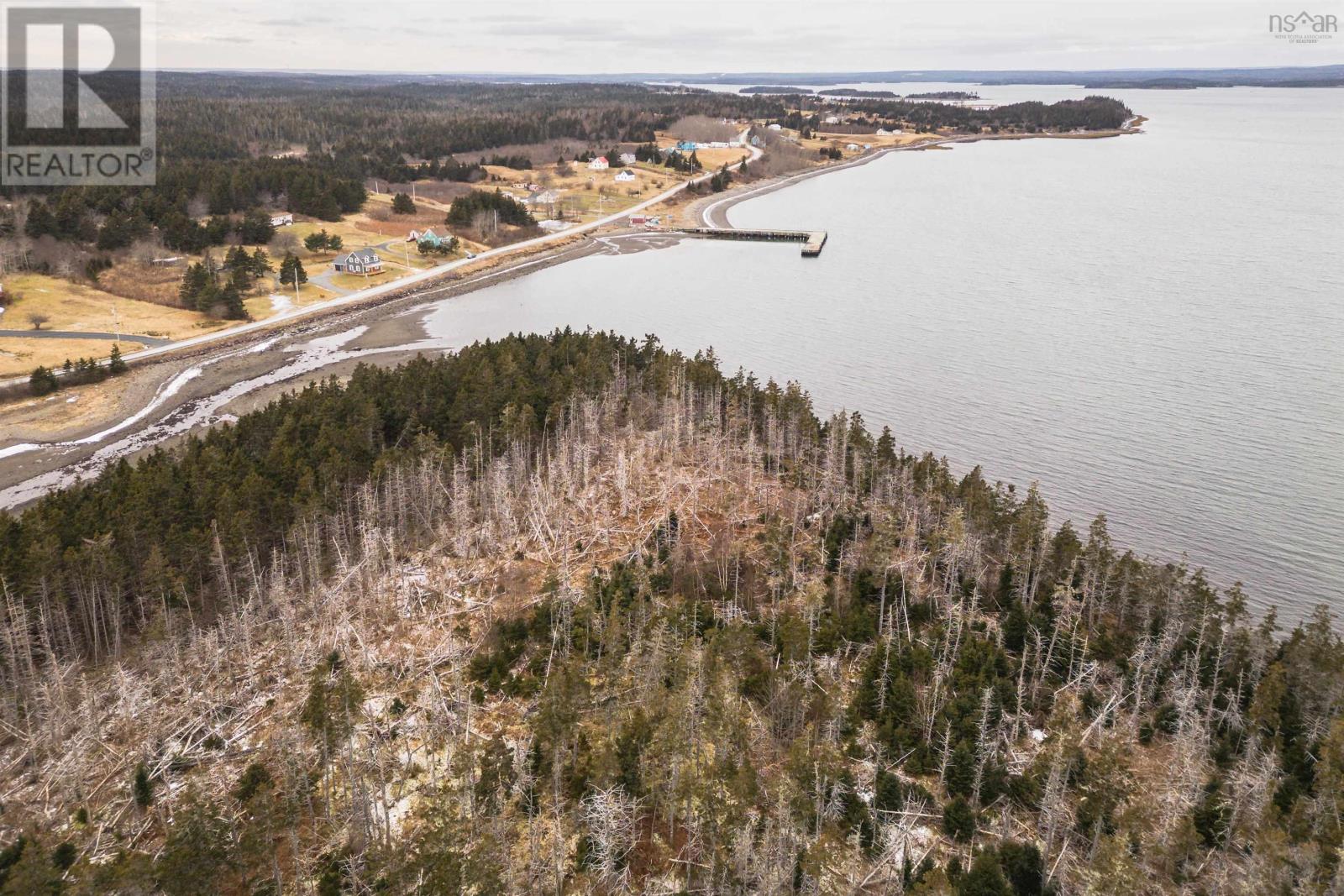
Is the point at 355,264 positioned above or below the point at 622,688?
above

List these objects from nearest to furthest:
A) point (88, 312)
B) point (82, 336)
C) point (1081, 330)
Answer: point (82, 336) < point (1081, 330) < point (88, 312)

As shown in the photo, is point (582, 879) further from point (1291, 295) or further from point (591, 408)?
point (1291, 295)

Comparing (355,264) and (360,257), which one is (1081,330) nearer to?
(360,257)

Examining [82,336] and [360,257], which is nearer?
[82,336]

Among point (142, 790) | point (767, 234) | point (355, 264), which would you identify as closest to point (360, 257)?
point (355, 264)

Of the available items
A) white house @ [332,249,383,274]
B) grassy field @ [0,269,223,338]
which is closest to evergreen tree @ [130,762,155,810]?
grassy field @ [0,269,223,338]

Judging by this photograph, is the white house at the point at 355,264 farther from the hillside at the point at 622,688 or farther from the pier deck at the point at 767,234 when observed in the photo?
the hillside at the point at 622,688
